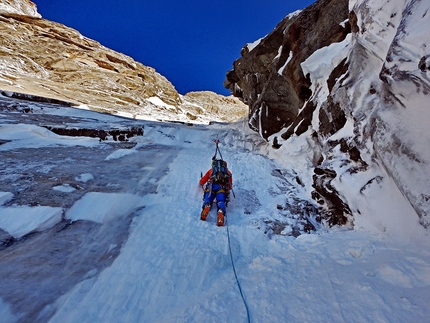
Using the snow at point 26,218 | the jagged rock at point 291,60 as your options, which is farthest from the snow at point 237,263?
the jagged rock at point 291,60

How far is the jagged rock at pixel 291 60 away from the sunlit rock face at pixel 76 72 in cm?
1293

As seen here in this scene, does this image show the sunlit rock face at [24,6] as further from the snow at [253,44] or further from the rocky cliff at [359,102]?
the rocky cliff at [359,102]

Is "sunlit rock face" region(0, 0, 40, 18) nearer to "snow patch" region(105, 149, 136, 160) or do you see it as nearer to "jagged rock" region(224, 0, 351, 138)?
"jagged rock" region(224, 0, 351, 138)

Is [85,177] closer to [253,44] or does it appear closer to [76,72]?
[253,44]

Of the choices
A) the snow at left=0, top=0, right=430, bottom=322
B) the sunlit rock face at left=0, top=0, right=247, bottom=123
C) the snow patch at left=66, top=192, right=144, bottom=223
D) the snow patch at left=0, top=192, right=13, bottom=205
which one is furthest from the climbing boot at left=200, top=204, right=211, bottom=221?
the sunlit rock face at left=0, top=0, right=247, bottom=123

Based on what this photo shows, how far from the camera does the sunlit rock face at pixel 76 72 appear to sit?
22031 mm

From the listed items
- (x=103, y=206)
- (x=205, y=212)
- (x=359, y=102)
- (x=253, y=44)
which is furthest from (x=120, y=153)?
(x=253, y=44)

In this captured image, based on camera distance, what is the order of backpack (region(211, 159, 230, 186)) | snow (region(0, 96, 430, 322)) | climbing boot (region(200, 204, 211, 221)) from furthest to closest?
backpack (region(211, 159, 230, 186))
climbing boot (region(200, 204, 211, 221))
snow (region(0, 96, 430, 322))

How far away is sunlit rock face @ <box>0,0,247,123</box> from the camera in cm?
2203

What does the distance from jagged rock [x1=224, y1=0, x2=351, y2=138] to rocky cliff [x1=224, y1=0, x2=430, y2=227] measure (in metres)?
0.05

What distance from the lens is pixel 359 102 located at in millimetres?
5250

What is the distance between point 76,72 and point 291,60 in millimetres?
29659

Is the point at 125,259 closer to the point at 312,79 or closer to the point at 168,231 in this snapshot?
the point at 168,231

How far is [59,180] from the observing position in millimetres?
5922
